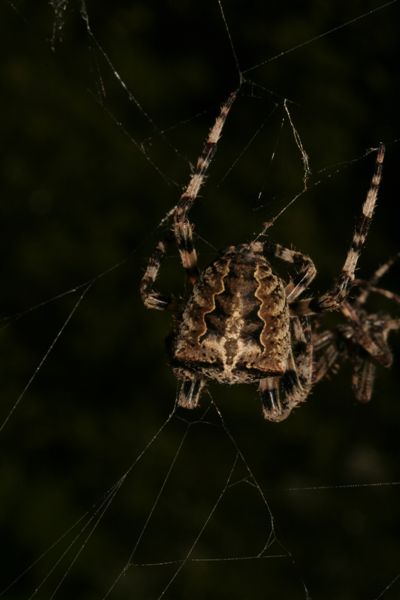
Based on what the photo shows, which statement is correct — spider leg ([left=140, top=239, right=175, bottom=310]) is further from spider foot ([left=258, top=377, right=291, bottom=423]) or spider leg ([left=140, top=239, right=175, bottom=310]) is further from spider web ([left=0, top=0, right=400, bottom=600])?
spider web ([left=0, top=0, right=400, bottom=600])

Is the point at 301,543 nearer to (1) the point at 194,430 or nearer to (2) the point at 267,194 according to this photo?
(1) the point at 194,430

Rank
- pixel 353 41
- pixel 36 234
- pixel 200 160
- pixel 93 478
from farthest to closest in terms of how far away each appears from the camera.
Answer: pixel 36 234, pixel 93 478, pixel 353 41, pixel 200 160

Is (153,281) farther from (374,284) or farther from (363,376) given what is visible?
(363,376)

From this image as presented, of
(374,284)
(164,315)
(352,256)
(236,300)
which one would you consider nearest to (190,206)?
(236,300)

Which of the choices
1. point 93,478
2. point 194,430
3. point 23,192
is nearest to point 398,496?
point 194,430

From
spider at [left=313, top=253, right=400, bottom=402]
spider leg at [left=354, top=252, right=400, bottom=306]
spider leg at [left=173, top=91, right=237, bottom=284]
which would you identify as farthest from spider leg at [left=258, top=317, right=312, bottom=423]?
spider leg at [left=173, top=91, right=237, bottom=284]

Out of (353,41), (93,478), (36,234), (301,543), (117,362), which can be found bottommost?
(301,543)
